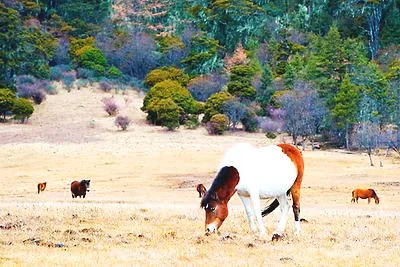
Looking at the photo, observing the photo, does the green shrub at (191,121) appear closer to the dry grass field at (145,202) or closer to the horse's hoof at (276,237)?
the dry grass field at (145,202)

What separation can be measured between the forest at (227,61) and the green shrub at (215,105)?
12 cm

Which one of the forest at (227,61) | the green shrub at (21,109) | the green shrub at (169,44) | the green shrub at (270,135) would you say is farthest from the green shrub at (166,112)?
the green shrub at (169,44)

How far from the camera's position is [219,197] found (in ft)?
41.3

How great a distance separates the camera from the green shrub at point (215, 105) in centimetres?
6384

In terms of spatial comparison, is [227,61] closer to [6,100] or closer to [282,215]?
[6,100]

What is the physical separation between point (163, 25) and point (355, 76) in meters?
43.2

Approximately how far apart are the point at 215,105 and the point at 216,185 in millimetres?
51490

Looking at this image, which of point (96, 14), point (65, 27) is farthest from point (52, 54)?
point (96, 14)

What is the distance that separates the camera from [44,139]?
5544cm

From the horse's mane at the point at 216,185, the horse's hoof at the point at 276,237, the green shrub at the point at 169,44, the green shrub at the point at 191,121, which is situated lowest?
the green shrub at the point at 191,121

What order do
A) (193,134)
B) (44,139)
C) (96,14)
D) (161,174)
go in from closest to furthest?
(161,174)
(44,139)
(193,134)
(96,14)

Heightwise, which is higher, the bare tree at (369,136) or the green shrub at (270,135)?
the bare tree at (369,136)

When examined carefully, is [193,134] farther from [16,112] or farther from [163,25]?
[163,25]

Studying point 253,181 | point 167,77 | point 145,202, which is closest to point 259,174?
point 253,181
